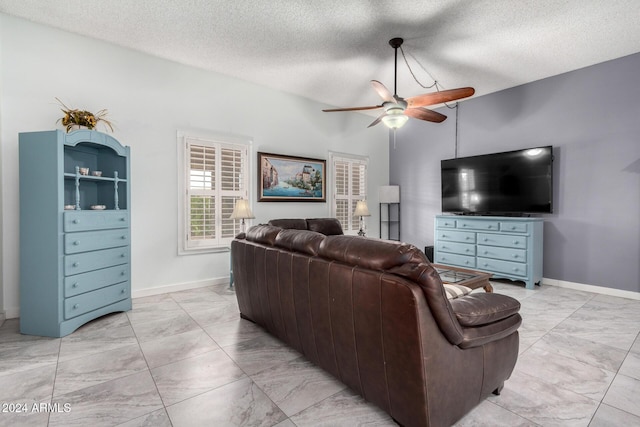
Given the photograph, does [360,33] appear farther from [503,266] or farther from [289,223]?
[503,266]

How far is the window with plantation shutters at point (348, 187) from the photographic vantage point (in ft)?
18.9

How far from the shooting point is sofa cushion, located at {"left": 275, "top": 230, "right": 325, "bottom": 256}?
187 cm

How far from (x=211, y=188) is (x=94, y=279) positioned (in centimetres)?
181

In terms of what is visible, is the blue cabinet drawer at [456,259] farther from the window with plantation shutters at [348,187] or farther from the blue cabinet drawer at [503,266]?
the window with plantation shutters at [348,187]

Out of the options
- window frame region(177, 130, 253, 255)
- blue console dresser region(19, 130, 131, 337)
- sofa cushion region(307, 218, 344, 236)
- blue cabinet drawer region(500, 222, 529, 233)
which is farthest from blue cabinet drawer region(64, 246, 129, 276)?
blue cabinet drawer region(500, 222, 529, 233)

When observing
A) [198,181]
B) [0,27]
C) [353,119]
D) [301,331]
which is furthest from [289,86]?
[301,331]

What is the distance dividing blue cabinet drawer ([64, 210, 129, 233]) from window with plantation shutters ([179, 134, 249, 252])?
0.91 metres

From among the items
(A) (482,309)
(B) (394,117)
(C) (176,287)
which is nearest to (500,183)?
(B) (394,117)

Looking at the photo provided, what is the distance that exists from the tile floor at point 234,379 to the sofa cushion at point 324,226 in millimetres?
1976

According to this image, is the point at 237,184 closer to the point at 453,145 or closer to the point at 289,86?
the point at 289,86

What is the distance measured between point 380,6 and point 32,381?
398 cm

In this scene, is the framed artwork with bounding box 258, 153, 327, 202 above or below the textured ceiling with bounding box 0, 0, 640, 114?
below

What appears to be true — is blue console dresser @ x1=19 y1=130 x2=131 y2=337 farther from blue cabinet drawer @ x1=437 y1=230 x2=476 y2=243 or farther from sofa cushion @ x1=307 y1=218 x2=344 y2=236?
blue cabinet drawer @ x1=437 y1=230 x2=476 y2=243

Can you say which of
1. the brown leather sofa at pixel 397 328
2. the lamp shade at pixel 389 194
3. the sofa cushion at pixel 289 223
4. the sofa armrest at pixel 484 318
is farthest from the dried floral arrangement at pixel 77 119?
the lamp shade at pixel 389 194
